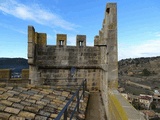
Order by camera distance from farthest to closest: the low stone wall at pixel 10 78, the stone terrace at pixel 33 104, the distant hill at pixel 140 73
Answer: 1. the distant hill at pixel 140 73
2. the low stone wall at pixel 10 78
3. the stone terrace at pixel 33 104

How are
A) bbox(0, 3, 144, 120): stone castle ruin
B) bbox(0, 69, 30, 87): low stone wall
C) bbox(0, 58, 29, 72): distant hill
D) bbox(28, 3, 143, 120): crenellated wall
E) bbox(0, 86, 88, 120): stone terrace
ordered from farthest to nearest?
bbox(0, 58, 29, 72): distant hill → bbox(0, 69, 30, 87): low stone wall → bbox(28, 3, 143, 120): crenellated wall → bbox(0, 3, 144, 120): stone castle ruin → bbox(0, 86, 88, 120): stone terrace

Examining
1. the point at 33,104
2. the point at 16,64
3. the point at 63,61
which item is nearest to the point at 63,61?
the point at 63,61

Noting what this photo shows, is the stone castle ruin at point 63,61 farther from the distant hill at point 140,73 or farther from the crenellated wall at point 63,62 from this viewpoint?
the distant hill at point 140,73

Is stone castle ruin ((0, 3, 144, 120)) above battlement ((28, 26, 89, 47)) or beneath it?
beneath

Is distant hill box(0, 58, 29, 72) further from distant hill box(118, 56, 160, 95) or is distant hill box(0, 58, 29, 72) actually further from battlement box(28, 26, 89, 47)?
distant hill box(118, 56, 160, 95)

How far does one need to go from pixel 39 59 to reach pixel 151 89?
344 feet

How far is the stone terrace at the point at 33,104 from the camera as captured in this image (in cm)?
363

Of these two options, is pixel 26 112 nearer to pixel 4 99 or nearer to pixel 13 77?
pixel 4 99

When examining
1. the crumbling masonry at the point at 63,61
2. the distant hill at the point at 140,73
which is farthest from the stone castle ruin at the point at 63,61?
the distant hill at the point at 140,73

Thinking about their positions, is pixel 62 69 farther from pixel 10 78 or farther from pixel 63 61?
pixel 10 78

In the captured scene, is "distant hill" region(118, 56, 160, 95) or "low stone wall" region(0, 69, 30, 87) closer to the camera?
"low stone wall" region(0, 69, 30, 87)

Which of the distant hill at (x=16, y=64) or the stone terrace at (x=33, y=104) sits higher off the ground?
the distant hill at (x=16, y=64)

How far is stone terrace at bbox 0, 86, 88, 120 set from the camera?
11.9 feet

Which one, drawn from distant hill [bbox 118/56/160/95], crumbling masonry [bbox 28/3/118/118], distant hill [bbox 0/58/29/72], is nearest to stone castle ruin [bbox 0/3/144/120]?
crumbling masonry [bbox 28/3/118/118]
